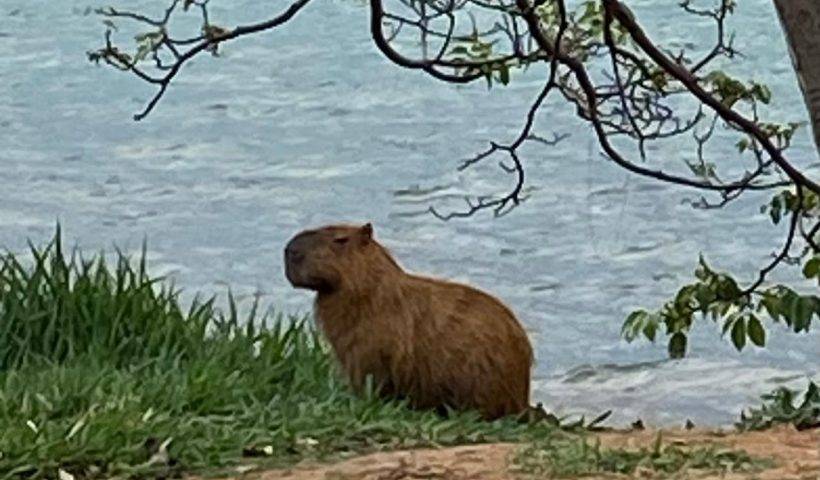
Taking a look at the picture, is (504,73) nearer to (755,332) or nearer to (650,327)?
(650,327)

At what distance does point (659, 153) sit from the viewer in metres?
11.1

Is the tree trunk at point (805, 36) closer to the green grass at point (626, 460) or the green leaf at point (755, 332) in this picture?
the green grass at point (626, 460)

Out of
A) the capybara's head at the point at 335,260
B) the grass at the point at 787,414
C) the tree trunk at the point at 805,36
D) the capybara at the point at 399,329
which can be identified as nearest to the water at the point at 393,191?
the grass at the point at 787,414

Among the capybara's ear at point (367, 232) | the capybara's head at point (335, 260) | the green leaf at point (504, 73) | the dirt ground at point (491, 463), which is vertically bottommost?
the dirt ground at point (491, 463)

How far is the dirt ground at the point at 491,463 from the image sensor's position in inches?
202

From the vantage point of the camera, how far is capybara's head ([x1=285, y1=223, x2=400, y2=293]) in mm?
6527

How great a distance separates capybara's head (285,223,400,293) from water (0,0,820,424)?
5.62 feet

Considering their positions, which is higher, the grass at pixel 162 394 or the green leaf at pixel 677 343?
the green leaf at pixel 677 343

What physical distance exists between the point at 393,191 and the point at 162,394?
490 centimetres

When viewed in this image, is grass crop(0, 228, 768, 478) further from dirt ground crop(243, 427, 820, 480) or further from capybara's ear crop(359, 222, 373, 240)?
capybara's ear crop(359, 222, 373, 240)

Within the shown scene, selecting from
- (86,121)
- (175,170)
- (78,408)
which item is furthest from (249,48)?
(78,408)

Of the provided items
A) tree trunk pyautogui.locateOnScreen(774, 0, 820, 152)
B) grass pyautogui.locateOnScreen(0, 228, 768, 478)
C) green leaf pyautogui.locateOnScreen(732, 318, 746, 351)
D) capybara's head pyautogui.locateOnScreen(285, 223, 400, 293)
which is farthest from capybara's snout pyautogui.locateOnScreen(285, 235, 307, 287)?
tree trunk pyautogui.locateOnScreen(774, 0, 820, 152)

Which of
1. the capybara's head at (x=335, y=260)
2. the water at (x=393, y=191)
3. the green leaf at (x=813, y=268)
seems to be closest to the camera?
the green leaf at (x=813, y=268)

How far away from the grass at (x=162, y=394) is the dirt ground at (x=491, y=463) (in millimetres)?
119
